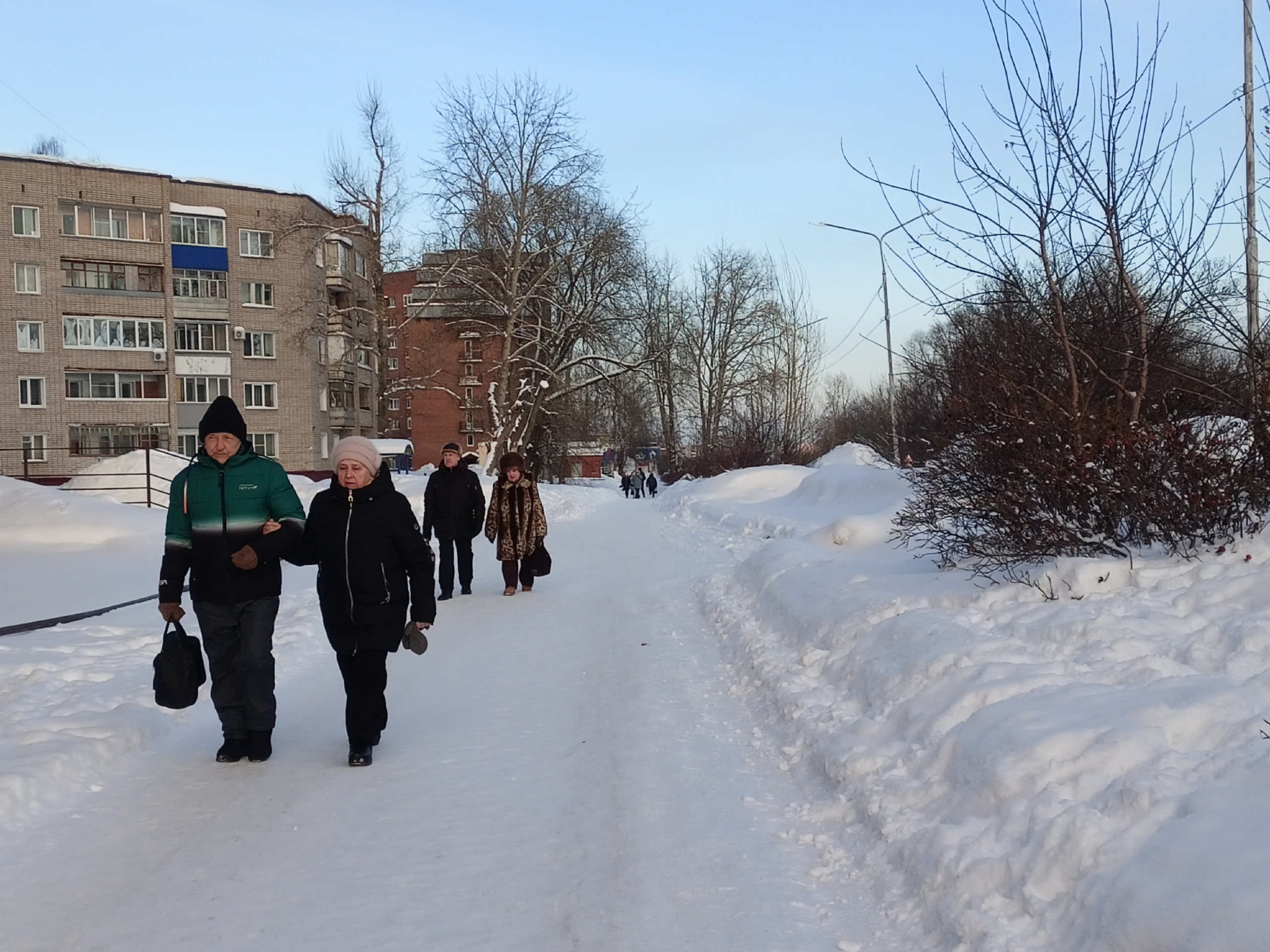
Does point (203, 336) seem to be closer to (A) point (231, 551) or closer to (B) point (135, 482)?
(B) point (135, 482)

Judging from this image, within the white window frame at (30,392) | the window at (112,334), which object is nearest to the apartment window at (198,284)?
the window at (112,334)

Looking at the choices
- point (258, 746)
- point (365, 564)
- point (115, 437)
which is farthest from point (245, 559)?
point (115, 437)

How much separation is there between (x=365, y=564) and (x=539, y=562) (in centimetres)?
740

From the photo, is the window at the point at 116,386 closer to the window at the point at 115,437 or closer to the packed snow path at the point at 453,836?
the window at the point at 115,437

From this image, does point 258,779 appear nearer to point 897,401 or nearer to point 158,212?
point 897,401

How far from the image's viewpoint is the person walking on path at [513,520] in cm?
1323

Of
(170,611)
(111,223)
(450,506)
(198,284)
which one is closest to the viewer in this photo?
(170,611)

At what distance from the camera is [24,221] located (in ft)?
171

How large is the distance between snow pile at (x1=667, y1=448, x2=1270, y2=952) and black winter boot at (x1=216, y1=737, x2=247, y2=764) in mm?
3140

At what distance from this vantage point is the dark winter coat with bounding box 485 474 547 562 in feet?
43.4

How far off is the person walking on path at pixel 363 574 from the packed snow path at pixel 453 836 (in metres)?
0.42

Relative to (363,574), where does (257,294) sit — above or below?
above

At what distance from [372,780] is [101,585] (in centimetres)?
1051

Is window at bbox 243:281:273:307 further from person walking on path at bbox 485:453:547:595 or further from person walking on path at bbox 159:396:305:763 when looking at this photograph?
person walking on path at bbox 159:396:305:763
